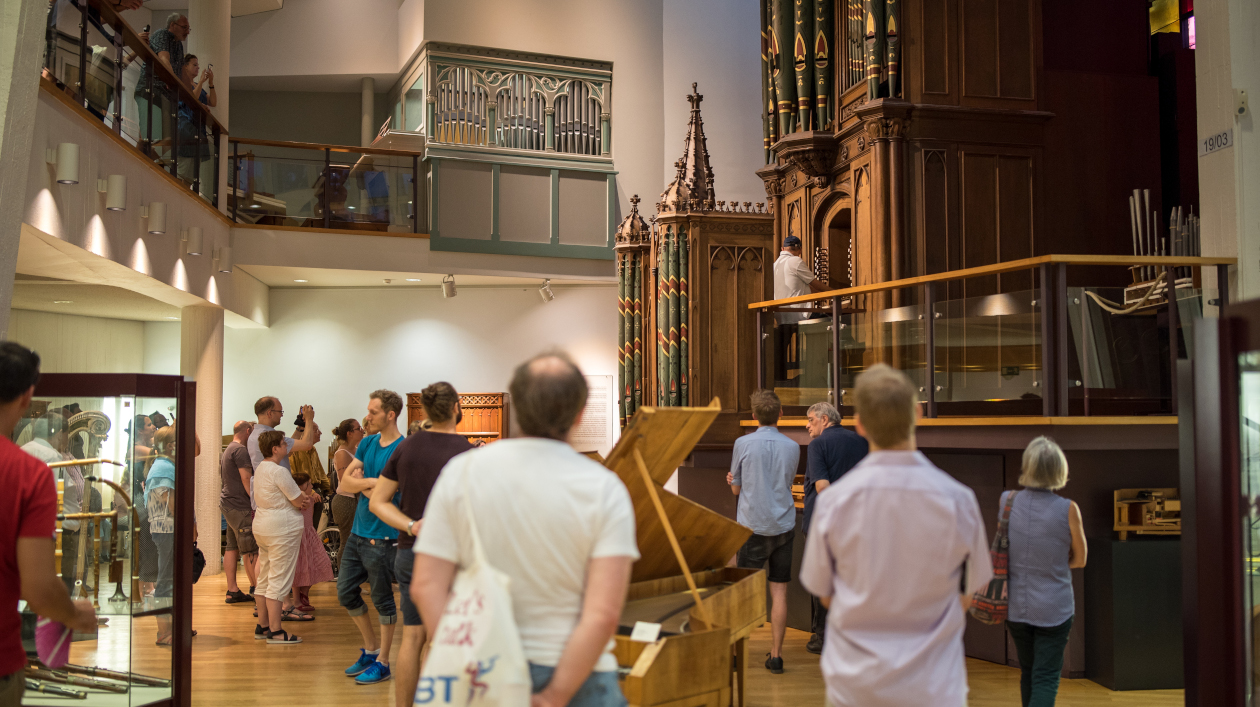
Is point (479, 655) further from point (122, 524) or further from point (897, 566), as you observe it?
point (122, 524)

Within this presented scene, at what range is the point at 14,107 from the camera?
3.75 metres

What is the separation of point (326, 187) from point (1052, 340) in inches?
365

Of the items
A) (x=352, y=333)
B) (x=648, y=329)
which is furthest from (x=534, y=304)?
(x=648, y=329)

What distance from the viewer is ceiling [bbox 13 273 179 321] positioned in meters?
10.6

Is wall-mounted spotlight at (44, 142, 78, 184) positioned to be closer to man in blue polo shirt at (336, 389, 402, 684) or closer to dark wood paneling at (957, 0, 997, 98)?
man in blue polo shirt at (336, 389, 402, 684)

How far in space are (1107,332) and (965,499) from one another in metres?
3.69

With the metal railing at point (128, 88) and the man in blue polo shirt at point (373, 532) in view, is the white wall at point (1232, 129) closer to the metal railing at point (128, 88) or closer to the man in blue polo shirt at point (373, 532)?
the man in blue polo shirt at point (373, 532)

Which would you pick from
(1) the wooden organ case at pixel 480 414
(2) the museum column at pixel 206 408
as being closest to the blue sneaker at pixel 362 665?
(2) the museum column at pixel 206 408

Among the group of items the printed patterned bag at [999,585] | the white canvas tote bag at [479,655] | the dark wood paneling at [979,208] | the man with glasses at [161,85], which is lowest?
the printed patterned bag at [999,585]

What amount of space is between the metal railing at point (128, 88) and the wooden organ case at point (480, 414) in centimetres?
384

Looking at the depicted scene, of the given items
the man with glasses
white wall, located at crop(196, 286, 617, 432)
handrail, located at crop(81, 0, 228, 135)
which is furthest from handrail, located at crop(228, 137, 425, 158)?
the man with glasses

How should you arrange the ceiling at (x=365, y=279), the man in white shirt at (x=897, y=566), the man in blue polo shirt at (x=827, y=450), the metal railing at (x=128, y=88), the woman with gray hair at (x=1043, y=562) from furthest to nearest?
1. the ceiling at (x=365, y=279)
2. the metal railing at (x=128, y=88)
3. the man in blue polo shirt at (x=827, y=450)
4. the woman with gray hair at (x=1043, y=562)
5. the man in white shirt at (x=897, y=566)

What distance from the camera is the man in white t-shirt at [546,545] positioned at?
215 cm

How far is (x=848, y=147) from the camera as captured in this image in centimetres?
848
